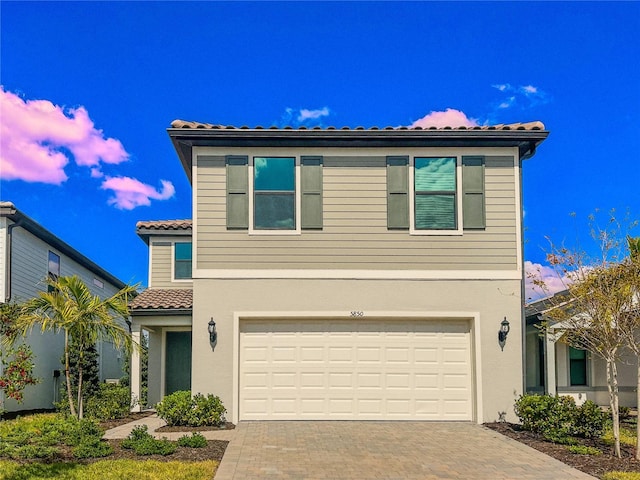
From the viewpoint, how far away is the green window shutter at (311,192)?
42.2ft

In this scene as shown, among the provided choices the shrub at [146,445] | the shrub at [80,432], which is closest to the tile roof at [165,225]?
the shrub at [80,432]

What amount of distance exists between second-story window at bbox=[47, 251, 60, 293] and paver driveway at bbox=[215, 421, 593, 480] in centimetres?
1009

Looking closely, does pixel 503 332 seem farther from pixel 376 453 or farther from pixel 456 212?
pixel 376 453

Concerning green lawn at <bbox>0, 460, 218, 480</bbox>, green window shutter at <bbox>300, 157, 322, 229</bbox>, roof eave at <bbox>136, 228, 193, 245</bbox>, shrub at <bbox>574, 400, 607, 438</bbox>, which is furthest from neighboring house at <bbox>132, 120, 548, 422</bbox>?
roof eave at <bbox>136, 228, 193, 245</bbox>

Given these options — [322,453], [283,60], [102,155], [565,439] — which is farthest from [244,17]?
[102,155]

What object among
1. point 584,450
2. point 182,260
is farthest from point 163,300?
point 584,450

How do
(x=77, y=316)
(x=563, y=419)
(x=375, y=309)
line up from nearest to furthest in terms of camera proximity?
1. (x=563, y=419)
2. (x=77, y=316)
3. (x=375, y=309)

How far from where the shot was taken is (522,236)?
13.0 m

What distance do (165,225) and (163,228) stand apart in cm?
10

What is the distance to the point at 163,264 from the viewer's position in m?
18.4

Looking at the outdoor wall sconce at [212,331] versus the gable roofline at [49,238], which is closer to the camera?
the outdoor wall sconce at [212,331]

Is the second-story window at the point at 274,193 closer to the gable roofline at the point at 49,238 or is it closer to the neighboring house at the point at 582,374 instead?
the neighboring house at the point at 582,374

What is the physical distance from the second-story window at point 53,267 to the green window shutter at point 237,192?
30.0 feet

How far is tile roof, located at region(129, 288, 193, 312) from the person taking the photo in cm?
1538
